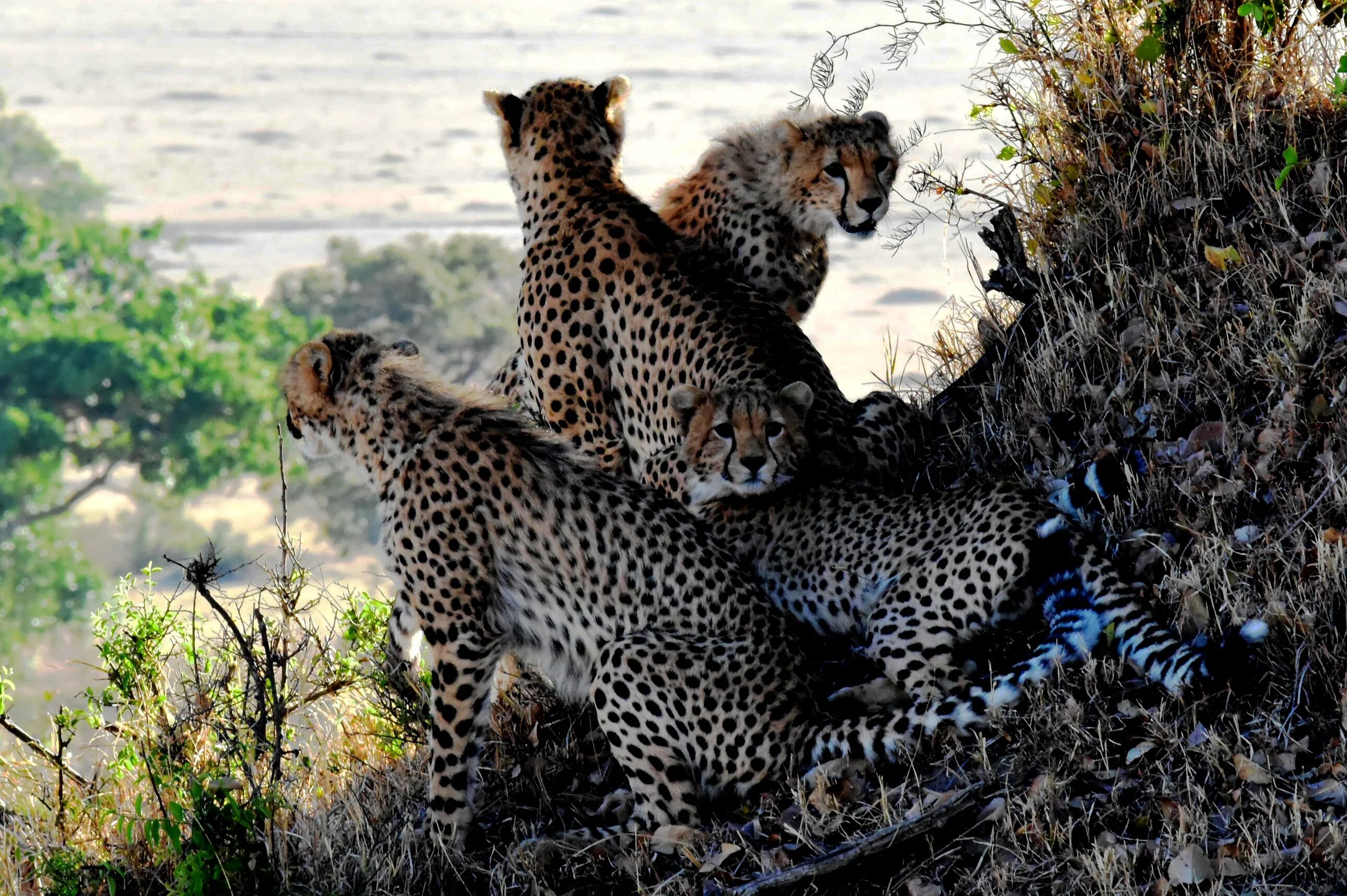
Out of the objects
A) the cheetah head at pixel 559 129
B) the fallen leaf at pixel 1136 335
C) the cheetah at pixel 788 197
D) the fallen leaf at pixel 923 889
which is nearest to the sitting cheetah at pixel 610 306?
the cheetah head at pixel 559 129

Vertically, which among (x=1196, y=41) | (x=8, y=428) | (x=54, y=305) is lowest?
(x=8, y=428)

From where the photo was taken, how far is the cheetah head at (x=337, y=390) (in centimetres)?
462

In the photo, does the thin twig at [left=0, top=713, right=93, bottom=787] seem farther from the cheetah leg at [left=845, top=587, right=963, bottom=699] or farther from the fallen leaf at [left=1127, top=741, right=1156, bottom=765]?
the fallen leaf at [left=1127, top=741, right=1156, bottom=765]

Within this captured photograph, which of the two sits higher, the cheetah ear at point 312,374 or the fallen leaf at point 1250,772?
the cheetah ear at point 312,374

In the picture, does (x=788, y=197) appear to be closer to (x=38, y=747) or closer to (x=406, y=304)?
(x=38, y=747)

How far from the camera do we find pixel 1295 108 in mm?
5469

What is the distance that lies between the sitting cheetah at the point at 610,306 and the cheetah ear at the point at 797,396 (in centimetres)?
25

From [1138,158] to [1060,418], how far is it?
3.89ft

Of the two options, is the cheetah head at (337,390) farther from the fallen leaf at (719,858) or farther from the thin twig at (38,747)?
the fallen leaf at (719,858)

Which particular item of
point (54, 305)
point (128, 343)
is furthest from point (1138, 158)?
point (54, 305)

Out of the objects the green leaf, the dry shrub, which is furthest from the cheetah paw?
the green leaf

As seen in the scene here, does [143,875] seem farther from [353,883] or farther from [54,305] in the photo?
[54,305]

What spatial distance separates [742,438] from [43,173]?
4087 centimetres

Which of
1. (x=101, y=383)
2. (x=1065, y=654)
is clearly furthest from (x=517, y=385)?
(x=101, y=383)
